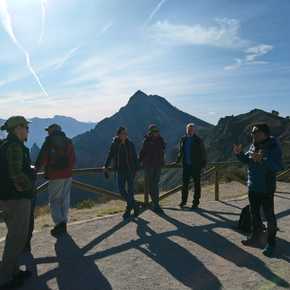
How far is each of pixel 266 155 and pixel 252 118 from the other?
117 meters

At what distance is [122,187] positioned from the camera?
1099cm

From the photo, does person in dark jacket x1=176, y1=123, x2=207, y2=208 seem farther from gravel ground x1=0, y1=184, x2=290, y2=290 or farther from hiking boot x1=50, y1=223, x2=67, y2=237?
hiking boot x1=50, y1=223, x2=67, y2=237

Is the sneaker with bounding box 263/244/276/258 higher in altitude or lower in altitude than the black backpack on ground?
lower

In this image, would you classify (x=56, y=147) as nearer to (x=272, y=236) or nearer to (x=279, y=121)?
(x=272, y=236)

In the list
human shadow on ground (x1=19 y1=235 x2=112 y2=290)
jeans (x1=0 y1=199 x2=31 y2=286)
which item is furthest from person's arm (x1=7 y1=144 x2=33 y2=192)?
human shadow on ground (x1=19 y1=235 x2=112 y2=290)

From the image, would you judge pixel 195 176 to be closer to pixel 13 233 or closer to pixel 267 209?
pixel 267 209

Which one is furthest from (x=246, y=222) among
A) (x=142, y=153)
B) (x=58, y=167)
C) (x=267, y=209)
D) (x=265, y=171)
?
(x=58, y=167)

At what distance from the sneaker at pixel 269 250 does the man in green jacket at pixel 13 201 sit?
342cm

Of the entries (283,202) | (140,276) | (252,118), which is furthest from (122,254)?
(252,118)

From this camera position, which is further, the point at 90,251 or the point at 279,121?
the point at 279,121

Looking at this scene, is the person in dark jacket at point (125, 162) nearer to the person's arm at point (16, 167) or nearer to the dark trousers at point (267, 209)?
the dark trousers at point (267, 209)

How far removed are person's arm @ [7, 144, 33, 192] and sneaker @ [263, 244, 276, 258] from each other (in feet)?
11.6

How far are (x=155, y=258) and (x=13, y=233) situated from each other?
2168 millimetres

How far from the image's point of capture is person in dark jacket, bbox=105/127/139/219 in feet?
35.3
